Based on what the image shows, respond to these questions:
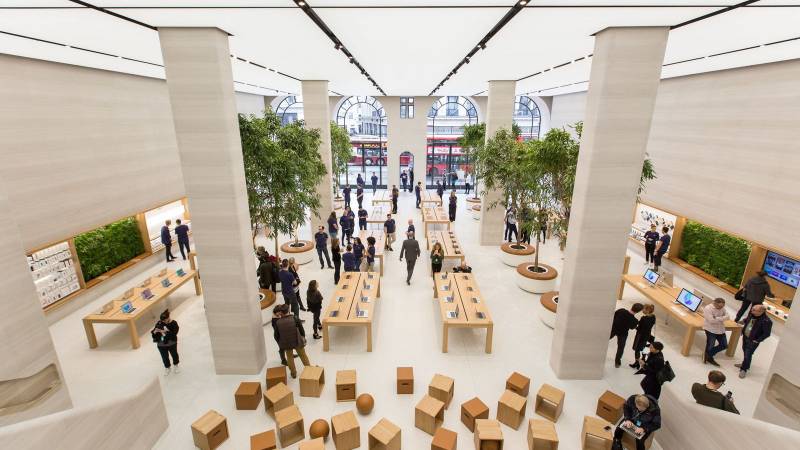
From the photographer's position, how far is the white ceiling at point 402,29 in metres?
4.04

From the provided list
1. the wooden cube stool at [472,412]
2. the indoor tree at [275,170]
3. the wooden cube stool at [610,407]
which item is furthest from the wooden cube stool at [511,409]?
the indoor tree at [275,170]

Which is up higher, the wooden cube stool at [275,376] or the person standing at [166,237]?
the person standing at [166,237]

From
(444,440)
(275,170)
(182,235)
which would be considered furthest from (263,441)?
(182,235)

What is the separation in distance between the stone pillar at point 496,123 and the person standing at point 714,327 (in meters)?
6.38

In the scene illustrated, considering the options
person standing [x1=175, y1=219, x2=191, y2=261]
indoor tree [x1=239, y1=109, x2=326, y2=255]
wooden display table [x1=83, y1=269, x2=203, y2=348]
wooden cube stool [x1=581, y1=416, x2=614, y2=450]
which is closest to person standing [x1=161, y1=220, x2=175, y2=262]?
person standing [x1=175, y1=219, x2=191, y2=261]

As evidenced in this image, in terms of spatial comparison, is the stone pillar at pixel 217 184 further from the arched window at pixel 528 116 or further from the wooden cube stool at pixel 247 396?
the arched window at pixel 528 116

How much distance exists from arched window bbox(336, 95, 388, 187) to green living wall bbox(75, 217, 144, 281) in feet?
40.2

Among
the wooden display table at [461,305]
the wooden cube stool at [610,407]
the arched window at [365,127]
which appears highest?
the arched window at [365,127]

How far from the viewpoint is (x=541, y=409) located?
5.31 metres

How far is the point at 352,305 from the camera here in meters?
7.27

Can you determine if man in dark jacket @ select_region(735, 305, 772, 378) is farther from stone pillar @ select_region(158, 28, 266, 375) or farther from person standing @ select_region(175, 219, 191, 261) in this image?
person standing @ select_region(175, 219, 191, 261)

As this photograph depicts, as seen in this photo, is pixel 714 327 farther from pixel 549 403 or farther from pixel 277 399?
pixel 277 399

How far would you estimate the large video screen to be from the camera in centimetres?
762

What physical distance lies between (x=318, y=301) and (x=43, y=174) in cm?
640
